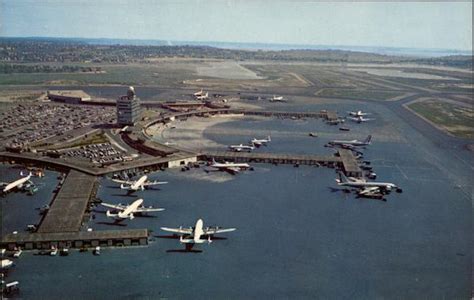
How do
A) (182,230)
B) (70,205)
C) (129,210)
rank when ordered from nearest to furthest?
(182,230) → (129,210) → (70,205)

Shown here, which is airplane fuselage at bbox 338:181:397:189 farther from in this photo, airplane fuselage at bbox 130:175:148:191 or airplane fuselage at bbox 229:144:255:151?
airplane fuselage at bbox 130:175:148:191

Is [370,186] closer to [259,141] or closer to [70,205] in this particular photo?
[259,141]

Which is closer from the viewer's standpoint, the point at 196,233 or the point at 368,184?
the point at 196,233

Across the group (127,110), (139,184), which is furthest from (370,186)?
(127,110)

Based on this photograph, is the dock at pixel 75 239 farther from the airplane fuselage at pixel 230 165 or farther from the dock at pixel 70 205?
the airplane fuselage at pixel 230 165

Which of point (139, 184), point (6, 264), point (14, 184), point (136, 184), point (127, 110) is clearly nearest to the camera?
point (6, 264)

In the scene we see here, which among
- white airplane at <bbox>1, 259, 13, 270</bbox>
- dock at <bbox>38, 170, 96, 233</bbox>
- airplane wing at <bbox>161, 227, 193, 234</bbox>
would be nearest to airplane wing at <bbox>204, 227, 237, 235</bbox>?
airplane wing at <bbox>161, 227, 193, 234</bbox>
